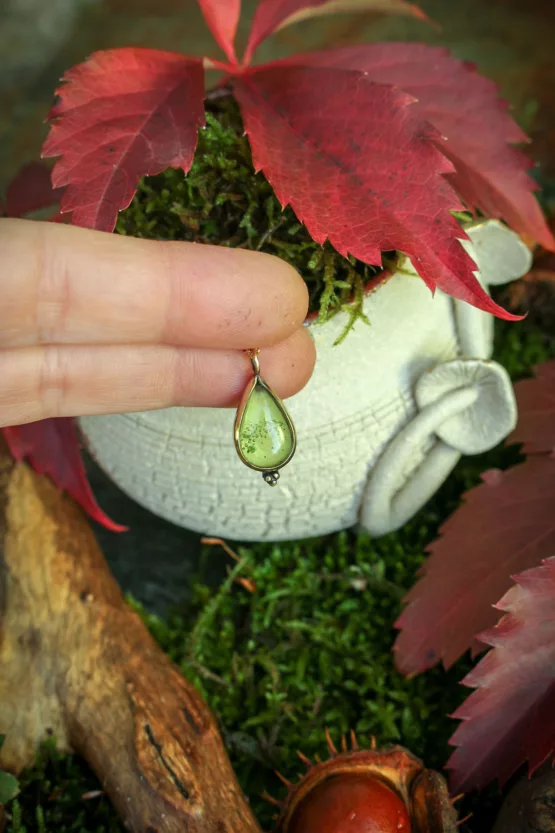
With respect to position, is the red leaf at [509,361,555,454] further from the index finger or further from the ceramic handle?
the index finger

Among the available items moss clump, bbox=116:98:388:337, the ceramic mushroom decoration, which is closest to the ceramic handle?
the ceramic mushroom decoration

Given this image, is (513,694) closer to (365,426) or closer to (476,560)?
(476,560)

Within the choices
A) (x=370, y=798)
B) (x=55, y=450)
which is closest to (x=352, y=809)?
(x=370, y=798)

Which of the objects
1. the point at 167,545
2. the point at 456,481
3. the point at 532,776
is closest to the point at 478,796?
the point at 532,776

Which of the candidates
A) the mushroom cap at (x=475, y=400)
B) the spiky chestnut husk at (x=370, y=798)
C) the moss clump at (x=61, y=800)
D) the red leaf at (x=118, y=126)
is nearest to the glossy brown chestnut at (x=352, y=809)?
the spiky chestnut husk at (x=370, y=798)

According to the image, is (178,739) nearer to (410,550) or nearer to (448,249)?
(410,550)
